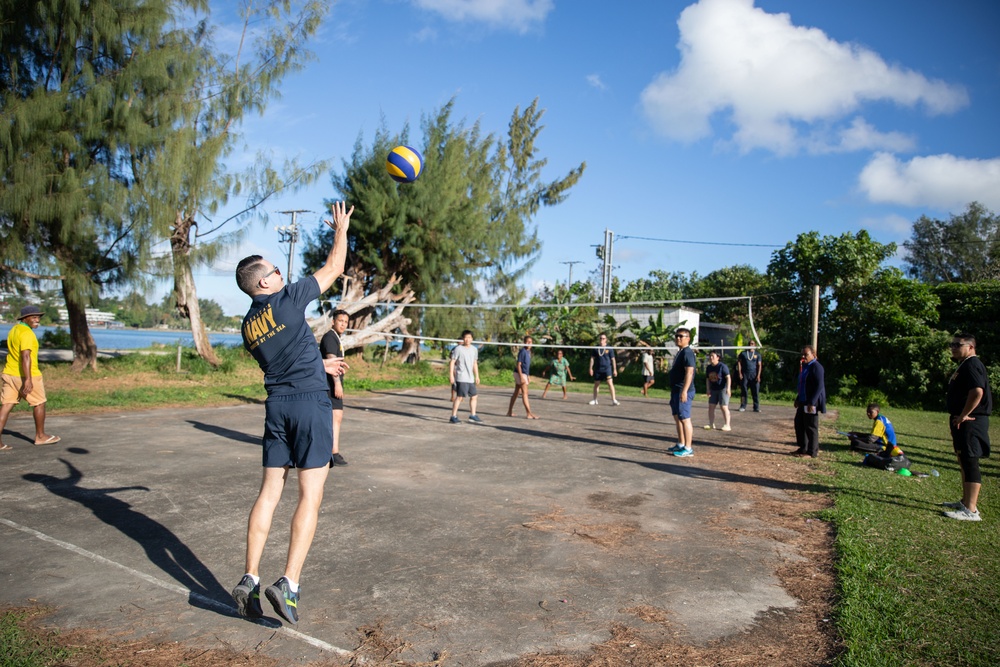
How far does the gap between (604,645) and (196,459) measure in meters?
6.26

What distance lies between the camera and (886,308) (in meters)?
22.8

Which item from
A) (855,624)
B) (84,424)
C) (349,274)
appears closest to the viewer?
(855,624)

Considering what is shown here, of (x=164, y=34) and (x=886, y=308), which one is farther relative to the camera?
(x=886, y=308)

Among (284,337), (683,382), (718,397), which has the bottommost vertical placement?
(718,397)

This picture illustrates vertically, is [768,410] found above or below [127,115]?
below

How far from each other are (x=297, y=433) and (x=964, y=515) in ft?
20.8

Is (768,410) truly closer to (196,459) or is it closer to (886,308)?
(886,308)

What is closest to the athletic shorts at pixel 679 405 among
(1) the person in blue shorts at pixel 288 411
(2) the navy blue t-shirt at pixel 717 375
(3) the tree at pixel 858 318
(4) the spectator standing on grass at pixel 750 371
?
(2) the navy blue t-shirt at pixel 717 375

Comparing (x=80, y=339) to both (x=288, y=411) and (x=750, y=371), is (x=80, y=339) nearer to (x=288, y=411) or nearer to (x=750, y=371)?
(x=288, y=411)

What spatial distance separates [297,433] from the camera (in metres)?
3.62

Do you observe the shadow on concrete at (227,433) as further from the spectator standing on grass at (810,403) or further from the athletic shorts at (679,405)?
the spectator standing on grass at (810,403)

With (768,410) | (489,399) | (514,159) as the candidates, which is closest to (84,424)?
(489,399)

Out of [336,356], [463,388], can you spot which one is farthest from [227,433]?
[463,388]

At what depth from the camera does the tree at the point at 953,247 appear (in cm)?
4284
